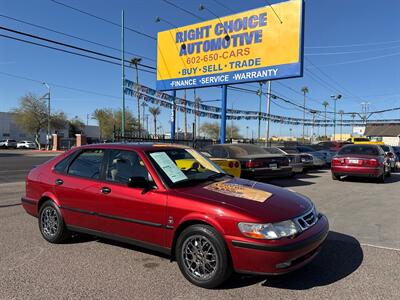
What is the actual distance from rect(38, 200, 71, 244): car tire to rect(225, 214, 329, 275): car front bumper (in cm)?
280

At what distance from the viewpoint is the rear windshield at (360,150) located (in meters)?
13.5

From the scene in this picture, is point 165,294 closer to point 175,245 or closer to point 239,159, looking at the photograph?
point 175,245

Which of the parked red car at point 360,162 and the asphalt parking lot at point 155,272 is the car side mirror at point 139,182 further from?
the parked red car at point 360,162

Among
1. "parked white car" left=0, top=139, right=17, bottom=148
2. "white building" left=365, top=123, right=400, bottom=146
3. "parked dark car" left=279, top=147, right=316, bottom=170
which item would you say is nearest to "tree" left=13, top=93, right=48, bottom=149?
"parked white car" left=0, top=139, right=17, bottom=148

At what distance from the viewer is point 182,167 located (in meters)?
4.75

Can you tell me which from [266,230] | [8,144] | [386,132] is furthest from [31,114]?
[386,132]

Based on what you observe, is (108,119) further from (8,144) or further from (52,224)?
(52,224)

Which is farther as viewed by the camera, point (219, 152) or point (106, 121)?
point (106, 121)

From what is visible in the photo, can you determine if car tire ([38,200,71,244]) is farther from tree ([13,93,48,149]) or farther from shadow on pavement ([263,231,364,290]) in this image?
tree ([13,93,48,149])

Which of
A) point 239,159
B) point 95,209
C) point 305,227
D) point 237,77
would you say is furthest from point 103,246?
point 237,77

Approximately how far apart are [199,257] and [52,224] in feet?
8.75

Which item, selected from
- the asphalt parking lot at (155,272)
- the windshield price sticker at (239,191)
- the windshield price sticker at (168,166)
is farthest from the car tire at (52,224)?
the windshield price sticker at (239,191)

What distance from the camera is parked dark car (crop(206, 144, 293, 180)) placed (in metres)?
10.7

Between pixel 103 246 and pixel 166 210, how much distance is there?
1677 millimetres
